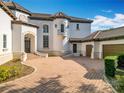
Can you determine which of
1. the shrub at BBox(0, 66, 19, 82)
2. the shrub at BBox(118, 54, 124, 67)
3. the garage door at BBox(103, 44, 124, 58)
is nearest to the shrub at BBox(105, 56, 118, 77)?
the shrub at BBox(118, 54, 124, 67)

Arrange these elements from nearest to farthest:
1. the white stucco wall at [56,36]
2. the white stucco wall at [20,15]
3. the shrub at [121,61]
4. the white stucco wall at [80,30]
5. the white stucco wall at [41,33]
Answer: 1. the shrub at [121,61]
2. the white stucco wall at [20,15]
3. the white stucco wall at [56,36]
4. the white stucco wall at [41,33]
5. the white stucco wall at [80,30]

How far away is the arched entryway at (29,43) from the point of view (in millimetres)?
27730

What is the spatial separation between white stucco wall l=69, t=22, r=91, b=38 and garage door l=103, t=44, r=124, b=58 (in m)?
12.3

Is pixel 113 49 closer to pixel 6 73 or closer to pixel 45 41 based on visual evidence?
pixel 45 41

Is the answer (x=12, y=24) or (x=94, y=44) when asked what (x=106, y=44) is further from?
(x=12, y=24)

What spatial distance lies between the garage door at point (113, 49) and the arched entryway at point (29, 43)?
12.8 meters

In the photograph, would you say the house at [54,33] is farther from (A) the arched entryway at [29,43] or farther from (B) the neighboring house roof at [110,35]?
(A) the arched entryway at [29,43]

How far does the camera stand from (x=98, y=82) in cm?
1005

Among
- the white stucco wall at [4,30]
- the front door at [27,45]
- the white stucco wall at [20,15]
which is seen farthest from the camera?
the front door at [27,45]

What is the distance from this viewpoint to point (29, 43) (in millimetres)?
28312

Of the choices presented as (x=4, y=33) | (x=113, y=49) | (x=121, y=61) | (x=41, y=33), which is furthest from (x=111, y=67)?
(x=41, y=33)

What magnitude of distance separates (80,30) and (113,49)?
15.1 meters

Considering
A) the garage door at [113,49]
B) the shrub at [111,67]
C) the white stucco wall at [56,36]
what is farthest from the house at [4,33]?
the garage door at [113,49]

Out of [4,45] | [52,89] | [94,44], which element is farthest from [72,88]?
[94,44]
